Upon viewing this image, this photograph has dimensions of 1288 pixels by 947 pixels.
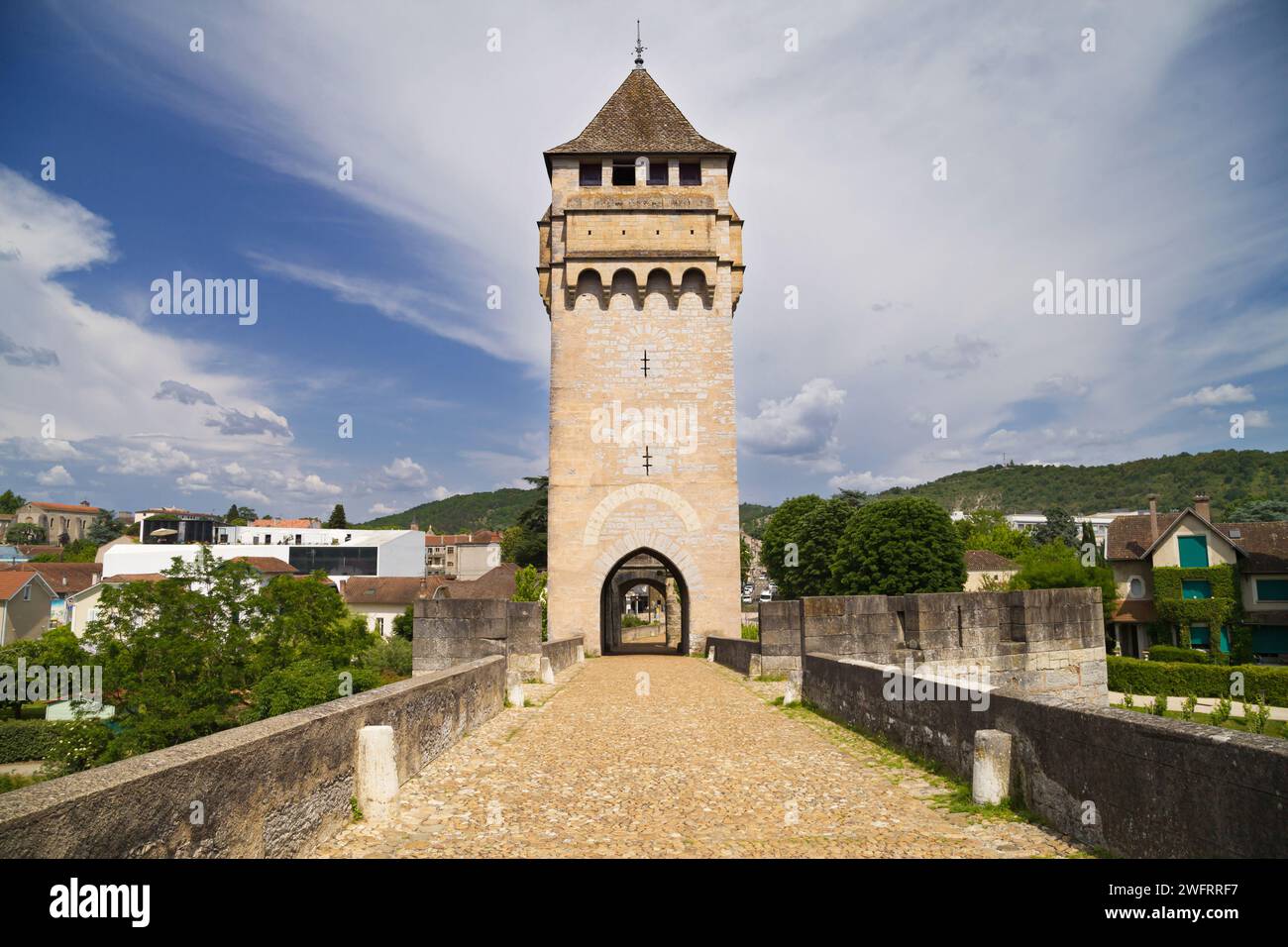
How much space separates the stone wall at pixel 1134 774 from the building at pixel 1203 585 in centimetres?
Answer: 3432

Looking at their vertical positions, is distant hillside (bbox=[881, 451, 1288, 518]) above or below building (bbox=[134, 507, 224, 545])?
above

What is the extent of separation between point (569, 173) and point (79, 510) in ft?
481

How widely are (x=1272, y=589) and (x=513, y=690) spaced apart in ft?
114

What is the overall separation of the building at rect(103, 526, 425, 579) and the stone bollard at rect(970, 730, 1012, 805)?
205 ft

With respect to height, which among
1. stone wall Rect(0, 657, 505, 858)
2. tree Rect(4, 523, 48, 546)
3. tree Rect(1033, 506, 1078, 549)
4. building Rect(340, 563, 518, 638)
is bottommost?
building Rect(340, 563, 518, 638)

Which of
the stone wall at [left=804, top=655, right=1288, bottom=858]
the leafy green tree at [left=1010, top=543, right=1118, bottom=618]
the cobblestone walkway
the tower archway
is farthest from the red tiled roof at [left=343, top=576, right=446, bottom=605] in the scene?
the stone wall at [left=804, top=655, right=1288, bottom=858]

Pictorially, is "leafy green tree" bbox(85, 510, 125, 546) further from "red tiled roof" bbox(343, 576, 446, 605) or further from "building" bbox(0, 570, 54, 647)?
"red tiled roof" bbox(343, 576, 446, 605)

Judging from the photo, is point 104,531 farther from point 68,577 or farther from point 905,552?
point 905,552

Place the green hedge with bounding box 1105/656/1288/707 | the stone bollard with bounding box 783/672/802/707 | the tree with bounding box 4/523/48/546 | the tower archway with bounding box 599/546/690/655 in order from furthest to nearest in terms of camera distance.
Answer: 1. the tree with bounding box 4/523/48/546
2. the green hedge with bounding box 1105/656/1288/707
3. the tower archway with bounding box 599/546/690/655
4. the stone bollard with bounding box 783/672/802/707

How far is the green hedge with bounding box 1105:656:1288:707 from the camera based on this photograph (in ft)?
82.2

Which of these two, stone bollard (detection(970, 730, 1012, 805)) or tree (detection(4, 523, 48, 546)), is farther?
tree (detection(4, 523, 48, 546))

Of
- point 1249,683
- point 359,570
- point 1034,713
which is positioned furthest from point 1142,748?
point 359,570
